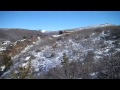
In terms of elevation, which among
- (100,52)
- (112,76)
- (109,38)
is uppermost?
(109,38)

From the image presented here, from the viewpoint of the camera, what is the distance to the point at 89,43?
33.8 ft

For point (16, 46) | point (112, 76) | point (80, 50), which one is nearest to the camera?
point (112, 76)
